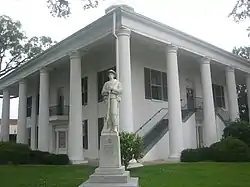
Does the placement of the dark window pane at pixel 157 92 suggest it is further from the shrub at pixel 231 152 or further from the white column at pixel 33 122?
the white column at pixel 33 122

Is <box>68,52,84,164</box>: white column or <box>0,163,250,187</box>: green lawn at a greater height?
<box>68,52,84,164</box>: white column

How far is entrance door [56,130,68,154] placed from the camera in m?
24.3

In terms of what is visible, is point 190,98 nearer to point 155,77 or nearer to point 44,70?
point 155,77

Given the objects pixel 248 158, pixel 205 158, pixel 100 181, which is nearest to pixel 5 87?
pixel 205 158

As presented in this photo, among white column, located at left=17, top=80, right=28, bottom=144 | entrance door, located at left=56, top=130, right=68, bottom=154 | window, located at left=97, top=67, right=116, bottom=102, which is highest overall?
window, located at left=97, top=67, right=116, bottom=102

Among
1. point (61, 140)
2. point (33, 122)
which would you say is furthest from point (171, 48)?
point (33, 122)

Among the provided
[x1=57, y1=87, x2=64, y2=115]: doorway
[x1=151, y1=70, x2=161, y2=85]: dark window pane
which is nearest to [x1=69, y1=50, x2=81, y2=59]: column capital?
[x1=151, y1=70, x2=161, y2=85]: dark window pane

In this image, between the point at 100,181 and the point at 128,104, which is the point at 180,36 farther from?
the point at 100,181

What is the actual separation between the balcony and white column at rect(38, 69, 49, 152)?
1.48 meters

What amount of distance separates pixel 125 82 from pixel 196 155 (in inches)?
214

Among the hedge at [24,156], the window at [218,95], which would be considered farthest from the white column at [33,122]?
the window at [218,95]

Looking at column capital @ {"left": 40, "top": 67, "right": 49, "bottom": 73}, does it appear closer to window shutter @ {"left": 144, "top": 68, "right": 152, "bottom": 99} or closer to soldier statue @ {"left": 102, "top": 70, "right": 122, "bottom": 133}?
window shutter @ {"left": 144, "top": 68, "right": 152, "bottom": 99}

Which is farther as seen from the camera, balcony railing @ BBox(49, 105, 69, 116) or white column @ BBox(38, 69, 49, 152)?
balcony railing @ BBox(49, 105, 69, 116)

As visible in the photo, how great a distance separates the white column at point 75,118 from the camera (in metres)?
18.4
